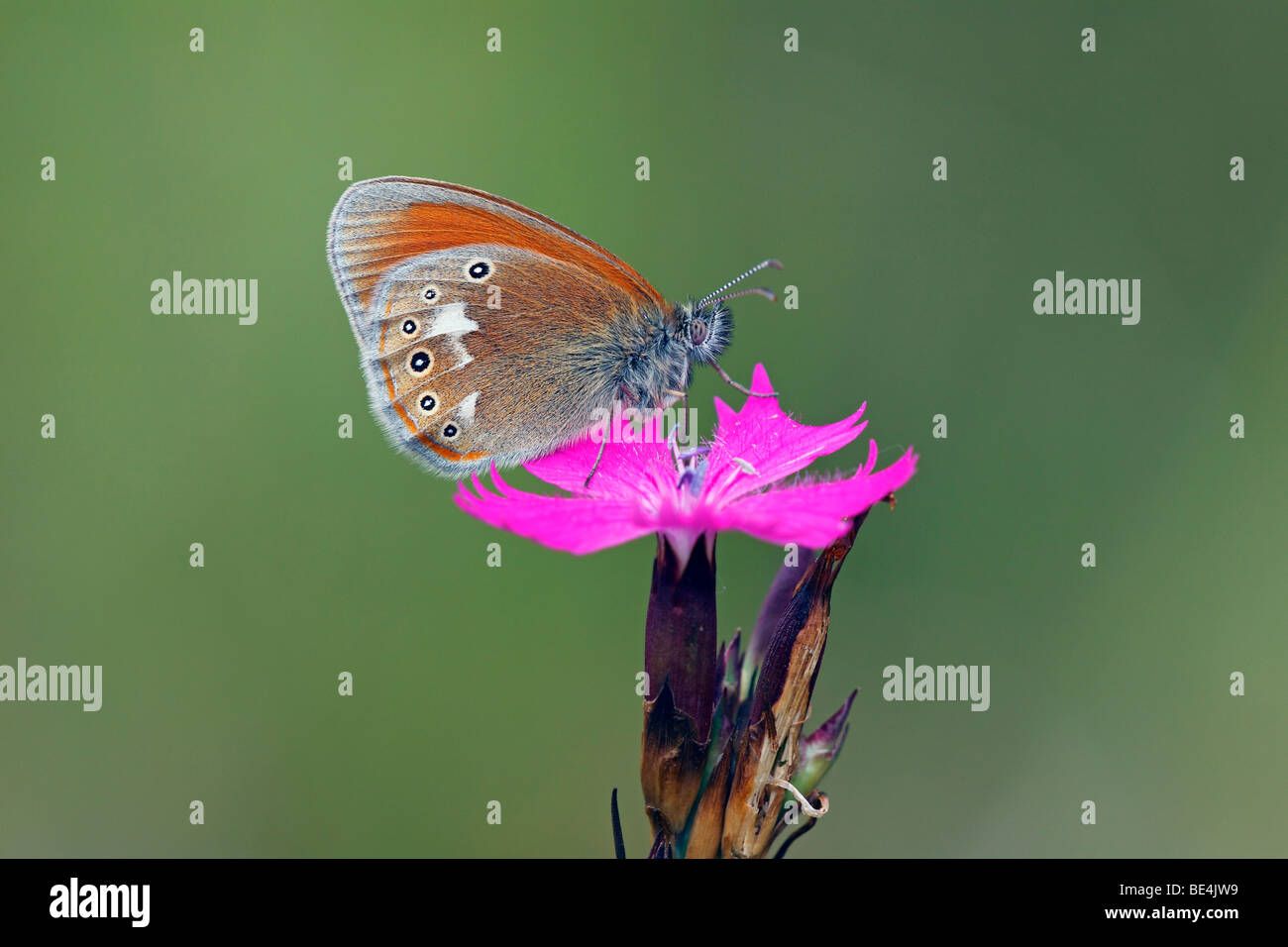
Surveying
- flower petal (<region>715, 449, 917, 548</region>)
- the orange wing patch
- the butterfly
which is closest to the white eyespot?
the butterfly

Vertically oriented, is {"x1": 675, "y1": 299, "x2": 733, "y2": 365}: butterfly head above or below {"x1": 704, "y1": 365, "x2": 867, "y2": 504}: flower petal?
above

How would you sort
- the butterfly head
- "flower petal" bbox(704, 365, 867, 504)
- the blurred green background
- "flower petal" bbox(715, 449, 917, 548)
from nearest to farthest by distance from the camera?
"flower petal" bbox(715, 449, 917, 548) → "flower petal" bbox(704, 365, 867, 504) → the butterfly head → the blurred green background

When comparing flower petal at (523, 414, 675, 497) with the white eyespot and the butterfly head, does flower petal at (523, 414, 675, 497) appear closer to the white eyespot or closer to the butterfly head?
the butterfly head

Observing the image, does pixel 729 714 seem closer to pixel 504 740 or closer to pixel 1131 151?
pixel 504 740

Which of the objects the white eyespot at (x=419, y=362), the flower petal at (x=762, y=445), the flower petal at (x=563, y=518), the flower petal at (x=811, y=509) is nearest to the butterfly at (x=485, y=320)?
the white eyespot at (x=419, y=362)

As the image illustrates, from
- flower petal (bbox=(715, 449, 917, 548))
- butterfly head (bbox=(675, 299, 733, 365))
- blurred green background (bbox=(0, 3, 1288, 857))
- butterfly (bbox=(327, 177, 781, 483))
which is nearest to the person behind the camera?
flower petal (bbox=(715, 449, 917, 548))

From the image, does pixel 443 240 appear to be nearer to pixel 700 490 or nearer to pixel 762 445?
pixel 762 445

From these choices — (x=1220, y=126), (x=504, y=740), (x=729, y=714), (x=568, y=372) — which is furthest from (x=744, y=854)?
(x=1220, y=126)
